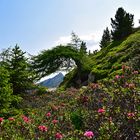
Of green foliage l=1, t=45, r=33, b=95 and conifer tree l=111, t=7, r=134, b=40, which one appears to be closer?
green foliage l=1, t=45, r=33, b=95

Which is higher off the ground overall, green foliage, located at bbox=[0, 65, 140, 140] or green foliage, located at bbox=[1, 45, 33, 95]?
green foliage, located at bbox=[1, 45, 33, 95]

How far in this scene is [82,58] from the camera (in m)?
58.3

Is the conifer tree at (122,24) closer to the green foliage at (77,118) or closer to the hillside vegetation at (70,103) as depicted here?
the hillside vegetation at (70,103)

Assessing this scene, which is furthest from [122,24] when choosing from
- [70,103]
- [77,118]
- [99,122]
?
[99,122]

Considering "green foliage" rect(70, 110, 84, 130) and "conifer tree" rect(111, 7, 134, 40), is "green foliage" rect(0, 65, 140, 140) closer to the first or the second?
"green foliage" rect(70, 110, 84, 130)

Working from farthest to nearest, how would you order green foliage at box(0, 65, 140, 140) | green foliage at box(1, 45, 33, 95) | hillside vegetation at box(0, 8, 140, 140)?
green foliage at box(1, 45, 33, 95) < hillside vegetation at box(0, 8, 140, 140) < green foliage at box(0, 65, 140, 140)

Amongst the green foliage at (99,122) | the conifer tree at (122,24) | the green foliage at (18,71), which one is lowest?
the green foliage at (99,122)

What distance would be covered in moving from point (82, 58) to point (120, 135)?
169 ft

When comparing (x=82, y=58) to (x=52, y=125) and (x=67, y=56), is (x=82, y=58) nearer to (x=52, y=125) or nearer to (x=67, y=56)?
(x=67, y=56)

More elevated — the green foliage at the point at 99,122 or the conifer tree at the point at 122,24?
the conifer tree at the point at 122,24

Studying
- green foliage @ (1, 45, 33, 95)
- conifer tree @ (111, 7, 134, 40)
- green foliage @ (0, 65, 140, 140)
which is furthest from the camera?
conifer tree @ (111, 7, 134, 40)

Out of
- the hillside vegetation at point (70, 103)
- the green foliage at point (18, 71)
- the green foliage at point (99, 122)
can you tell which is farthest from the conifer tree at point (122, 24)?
the green foliage at point (99, 122)

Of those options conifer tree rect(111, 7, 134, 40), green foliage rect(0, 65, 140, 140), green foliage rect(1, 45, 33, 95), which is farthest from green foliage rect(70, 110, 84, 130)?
conifer tree rect(111, 7, 134, 40)

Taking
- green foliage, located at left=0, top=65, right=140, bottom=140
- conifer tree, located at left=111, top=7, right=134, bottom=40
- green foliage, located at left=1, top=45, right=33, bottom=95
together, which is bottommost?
green foliage, located at left=0, top=65, right=140, bottom=140
